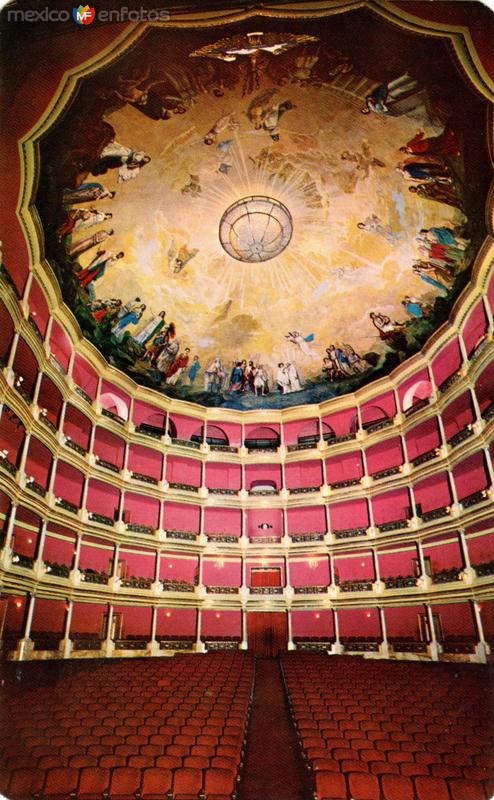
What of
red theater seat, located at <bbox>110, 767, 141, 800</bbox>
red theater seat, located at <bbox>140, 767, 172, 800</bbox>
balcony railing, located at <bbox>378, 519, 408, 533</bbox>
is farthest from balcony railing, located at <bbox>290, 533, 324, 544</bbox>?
red theater seat, located at <bbox>110, 767, 141, 800</bbox>

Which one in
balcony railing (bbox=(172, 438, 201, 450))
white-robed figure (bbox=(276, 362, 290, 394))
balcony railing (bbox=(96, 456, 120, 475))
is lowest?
balcony railing (bbox=(96, 456, 120, 475))

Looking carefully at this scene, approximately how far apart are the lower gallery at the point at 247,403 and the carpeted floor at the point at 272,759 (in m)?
0.07

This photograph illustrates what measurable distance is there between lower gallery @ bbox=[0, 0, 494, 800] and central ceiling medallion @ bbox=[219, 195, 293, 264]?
0.11 m

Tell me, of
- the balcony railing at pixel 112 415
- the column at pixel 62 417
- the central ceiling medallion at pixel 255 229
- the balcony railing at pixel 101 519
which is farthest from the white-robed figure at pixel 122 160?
the balcony railing at pixel 101 519

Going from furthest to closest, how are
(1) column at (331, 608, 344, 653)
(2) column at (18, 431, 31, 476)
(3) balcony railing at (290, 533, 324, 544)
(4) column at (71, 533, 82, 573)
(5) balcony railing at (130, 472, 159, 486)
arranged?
(3) balcony railing at (290, 533, 324, 544)
(5) balcony railing at (130, 472, 159, 486)
(1) column at (331, 608, 344, 653)
(4) column at (71, 533, 82, 573)
(2) column at (18, 431, 31, 476)

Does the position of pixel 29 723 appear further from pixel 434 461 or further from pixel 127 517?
pixel 434 461

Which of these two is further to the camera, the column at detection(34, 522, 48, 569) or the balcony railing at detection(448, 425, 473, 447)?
the balcony railing at detection(448, 425, 473, 447)

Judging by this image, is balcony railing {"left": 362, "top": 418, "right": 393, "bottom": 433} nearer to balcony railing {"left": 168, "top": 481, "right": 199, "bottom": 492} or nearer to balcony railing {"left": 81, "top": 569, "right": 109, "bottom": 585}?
balcony railing {"left": 168, "top": 481, "right": 199, "bottom": 492}

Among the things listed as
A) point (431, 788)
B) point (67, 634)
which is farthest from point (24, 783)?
point (67, 634)

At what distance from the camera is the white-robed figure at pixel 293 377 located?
25.3 m

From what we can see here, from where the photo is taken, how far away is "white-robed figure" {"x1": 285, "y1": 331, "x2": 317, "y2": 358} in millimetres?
24078

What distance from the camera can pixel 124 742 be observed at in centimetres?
714

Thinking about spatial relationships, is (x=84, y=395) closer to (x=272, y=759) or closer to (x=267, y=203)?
(x=267, y=203)

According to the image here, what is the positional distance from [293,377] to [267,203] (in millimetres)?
9378
